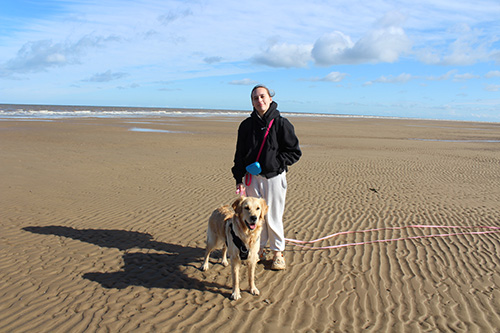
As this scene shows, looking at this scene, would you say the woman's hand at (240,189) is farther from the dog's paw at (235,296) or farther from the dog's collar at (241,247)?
the dog's paw at (235,296)

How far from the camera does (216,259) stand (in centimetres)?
539

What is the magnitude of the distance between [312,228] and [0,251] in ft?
17.6

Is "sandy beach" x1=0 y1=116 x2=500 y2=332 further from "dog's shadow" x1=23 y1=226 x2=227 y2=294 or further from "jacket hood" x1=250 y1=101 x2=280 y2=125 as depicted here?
"jacket hood" x1=250 y1=101 x2=280 y2=125

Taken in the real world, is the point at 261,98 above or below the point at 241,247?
above

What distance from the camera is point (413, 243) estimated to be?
A: 6262 mm

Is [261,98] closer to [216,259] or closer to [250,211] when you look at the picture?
[250,211]

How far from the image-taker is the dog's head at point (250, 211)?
4031 mm

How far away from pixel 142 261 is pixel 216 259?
3.62ft

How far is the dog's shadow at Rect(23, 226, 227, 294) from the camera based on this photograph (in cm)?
459

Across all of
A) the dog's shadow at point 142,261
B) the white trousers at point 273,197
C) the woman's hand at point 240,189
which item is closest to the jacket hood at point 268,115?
the white trousers at point 273,197

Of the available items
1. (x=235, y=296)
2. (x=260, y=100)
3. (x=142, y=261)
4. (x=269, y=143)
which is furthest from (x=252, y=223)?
(x=142, y=261)

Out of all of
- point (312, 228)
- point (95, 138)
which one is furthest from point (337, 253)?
point (95, 138)

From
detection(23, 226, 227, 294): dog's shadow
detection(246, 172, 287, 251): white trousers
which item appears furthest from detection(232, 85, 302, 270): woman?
detection(23, 226, 227, 294): dog's shadow

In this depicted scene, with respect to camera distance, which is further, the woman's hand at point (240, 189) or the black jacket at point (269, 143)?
the woman's hand at point (240, 189)
